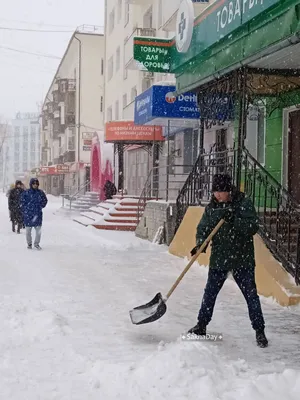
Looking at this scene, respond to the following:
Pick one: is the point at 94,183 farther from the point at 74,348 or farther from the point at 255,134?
the point at 74,348

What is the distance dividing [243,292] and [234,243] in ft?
1.57

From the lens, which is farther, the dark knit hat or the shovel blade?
the shovel blade

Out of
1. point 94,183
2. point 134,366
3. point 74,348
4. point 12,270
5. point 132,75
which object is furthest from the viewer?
point 94,183

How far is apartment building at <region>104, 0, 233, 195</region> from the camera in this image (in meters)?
16.6

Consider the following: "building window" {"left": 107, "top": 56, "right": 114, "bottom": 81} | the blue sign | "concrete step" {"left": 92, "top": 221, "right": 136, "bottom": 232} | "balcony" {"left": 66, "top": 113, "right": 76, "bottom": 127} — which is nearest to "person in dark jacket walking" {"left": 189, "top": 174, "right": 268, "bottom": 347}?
the blue sign

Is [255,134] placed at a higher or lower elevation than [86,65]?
lower

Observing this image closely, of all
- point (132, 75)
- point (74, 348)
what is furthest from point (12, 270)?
point (132, 75)

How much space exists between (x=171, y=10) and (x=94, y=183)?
41.5ft

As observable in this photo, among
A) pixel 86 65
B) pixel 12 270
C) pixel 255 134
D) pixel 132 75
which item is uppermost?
pixel 86 65

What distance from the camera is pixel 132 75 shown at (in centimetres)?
2495

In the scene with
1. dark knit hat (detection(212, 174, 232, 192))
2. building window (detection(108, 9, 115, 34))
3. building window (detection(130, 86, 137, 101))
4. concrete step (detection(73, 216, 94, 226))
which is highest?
building window (detection(108, 9, 115, 34))

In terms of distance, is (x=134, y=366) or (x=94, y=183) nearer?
(x=134, y=366)

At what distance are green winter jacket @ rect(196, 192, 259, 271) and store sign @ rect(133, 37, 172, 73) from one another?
631 cm

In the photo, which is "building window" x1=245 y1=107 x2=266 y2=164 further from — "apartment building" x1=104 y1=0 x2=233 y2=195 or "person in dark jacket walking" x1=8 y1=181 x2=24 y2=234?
"person in dark jacket walking" x1=8 y1=181 x2=24 y2=234
